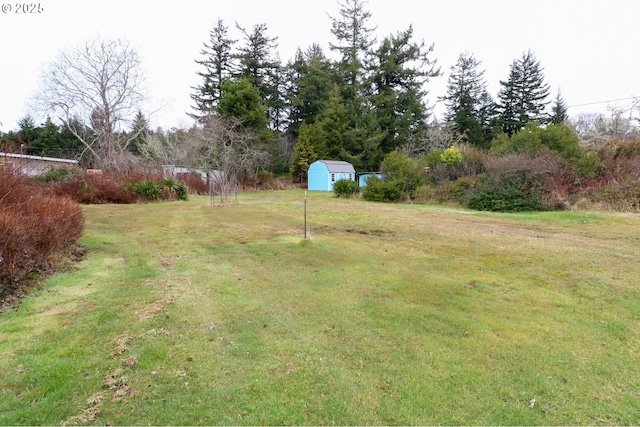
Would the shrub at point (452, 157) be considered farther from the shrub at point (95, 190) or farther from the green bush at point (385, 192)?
the shrub at point (95, 190)

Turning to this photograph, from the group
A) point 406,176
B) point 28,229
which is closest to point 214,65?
point 406,176

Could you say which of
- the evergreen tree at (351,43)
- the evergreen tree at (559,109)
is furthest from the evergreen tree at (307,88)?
the evergreen tree at (559,109)

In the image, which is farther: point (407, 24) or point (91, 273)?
point (407, 24)

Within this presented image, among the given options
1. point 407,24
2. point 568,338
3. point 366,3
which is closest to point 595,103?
point 407,24

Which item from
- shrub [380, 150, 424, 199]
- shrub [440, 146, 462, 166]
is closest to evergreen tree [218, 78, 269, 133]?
shrub [380, 150, 424, 199]

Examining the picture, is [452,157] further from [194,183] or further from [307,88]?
[307,88]

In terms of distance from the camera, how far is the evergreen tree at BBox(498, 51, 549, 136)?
32.3 m

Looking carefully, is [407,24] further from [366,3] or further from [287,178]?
[287,178]

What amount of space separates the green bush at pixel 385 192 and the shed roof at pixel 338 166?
33.7 ft

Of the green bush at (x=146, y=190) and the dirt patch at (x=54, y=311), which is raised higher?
the green bush at (x=146, y=190)

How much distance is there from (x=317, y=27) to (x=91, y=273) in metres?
35.4

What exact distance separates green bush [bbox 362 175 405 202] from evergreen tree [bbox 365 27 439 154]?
12.8 meters

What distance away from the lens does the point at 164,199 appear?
16.1m

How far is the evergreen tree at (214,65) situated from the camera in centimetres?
3150
